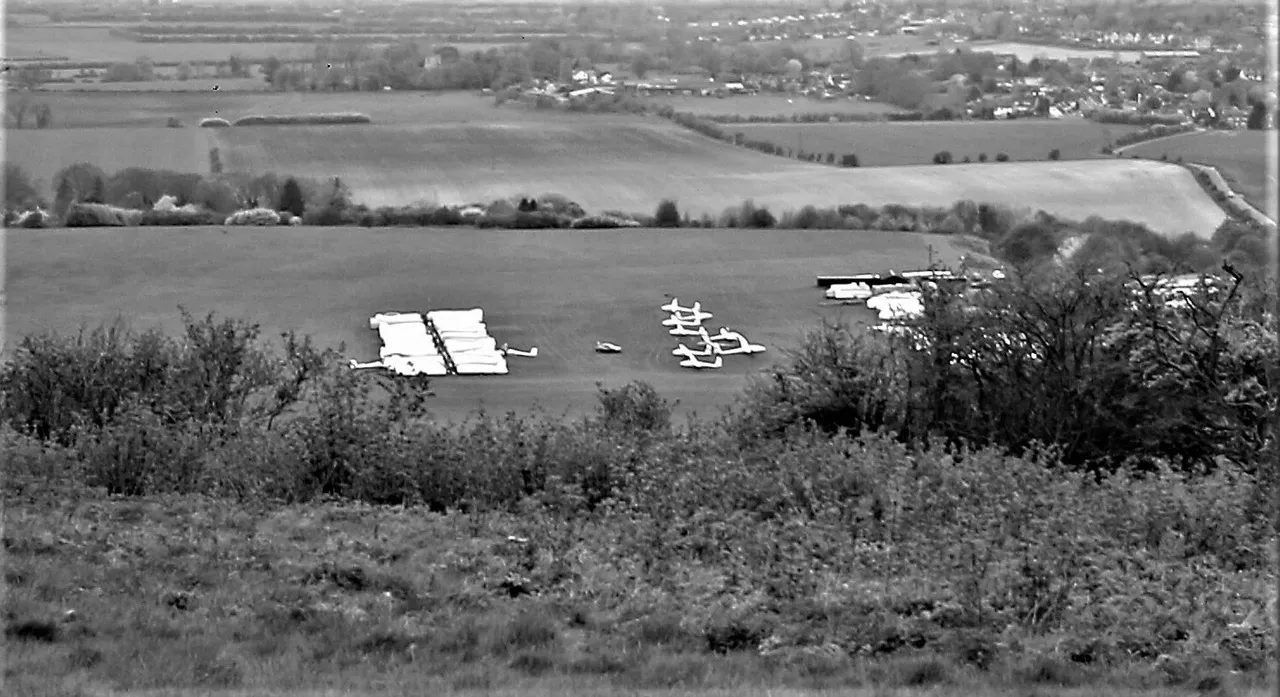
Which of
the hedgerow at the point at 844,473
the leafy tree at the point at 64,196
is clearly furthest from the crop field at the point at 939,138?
the hedgerow at the point at 844,473

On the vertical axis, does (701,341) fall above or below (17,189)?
below

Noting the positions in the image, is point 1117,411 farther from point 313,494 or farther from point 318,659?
point 318,659

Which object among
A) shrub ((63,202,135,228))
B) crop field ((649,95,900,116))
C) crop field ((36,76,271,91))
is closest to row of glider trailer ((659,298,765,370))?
shrub ((63,202,135,228))

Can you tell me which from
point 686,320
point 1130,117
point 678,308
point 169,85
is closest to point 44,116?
point 169,85

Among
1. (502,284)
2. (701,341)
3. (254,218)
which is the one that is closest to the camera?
(701,341)

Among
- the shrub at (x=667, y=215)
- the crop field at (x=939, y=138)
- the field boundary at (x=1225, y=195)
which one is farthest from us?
the crop field at (x=939, y=138)

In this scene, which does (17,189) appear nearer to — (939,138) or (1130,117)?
(939,138)

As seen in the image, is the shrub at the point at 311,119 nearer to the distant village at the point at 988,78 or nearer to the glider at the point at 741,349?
the distant village at the point at 988,78

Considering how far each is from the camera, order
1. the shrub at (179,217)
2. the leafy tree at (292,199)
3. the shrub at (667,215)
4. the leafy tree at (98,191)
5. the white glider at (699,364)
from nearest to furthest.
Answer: the white glider at (699,364) < the leafy tree at (98,191) < the shrub at (179,217) < the leafy tree at (292,199) < the shrub at (667,215)
